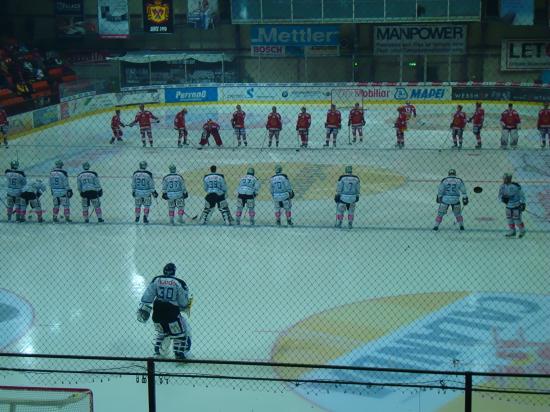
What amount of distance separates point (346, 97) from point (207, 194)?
15097 millimetres

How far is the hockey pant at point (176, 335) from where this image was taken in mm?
9570

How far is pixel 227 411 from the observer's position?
852cm

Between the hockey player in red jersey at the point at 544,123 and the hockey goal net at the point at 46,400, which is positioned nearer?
the hockey goal net at the point at 46,400

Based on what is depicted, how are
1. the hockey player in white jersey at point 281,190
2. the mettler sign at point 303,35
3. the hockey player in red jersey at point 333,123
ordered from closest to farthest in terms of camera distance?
the hockey player in white jersey at point 281,190
the hockey player in red jersey at point 333,123
the mettler sign at point 303,35

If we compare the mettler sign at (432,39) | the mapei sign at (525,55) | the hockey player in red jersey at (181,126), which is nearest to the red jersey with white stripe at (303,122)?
the hockey player in red jersey at (181,126)

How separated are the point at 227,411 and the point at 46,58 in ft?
101

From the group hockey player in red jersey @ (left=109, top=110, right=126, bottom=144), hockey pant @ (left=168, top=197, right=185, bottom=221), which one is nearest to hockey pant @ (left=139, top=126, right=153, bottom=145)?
hockey player in red jersey @ (left=109, top=110, right=126, bottom=144)

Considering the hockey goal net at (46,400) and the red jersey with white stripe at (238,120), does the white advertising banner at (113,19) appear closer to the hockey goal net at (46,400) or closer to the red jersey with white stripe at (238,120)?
the red jersey with white stripe at (238,120)

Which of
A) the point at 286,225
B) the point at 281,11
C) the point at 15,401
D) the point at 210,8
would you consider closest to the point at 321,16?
the point at 281,11

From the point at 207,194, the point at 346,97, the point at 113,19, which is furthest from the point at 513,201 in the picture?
the point at 113,19

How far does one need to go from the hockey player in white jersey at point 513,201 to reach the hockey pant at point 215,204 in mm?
5011

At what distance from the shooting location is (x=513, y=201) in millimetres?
15055

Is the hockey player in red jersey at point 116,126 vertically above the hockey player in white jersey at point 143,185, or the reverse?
the hockey player in red jersey at point 116,126

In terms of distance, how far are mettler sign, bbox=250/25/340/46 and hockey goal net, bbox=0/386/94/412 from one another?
30.4 metres
